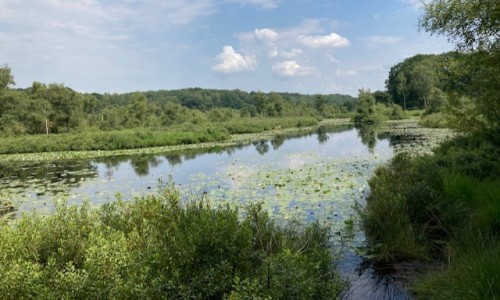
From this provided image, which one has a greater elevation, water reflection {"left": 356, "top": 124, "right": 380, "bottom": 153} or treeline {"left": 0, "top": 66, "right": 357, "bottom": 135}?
treeline {"left": 0, "top": 66, "right": 357, "bottom": 135}

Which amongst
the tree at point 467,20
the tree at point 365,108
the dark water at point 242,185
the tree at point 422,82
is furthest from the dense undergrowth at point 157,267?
the tree at point 422,82

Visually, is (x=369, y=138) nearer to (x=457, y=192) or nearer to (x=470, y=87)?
(x=470, y=87)

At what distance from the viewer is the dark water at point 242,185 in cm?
721

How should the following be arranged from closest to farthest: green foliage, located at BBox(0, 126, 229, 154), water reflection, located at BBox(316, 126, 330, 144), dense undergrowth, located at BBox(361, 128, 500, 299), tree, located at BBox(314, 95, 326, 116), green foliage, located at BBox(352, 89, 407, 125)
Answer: dense undergrowth, located at BBox(361, 128, 500, 299) < water reflection, located at BBox(316, 126, 330, 144) < green foliage, located at BBox(0, 126, 229, 154) < green foliage, located at BBox(352, 89, 407, 125) < tree, located at BBox(314, 95, 326, 116)

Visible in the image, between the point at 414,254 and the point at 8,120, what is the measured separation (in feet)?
178

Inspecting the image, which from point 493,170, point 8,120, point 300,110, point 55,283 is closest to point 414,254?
point 493,170

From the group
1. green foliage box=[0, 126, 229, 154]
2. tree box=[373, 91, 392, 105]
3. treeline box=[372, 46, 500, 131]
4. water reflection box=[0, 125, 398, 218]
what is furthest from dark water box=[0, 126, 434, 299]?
tree box=[373, 91, 392, 105]

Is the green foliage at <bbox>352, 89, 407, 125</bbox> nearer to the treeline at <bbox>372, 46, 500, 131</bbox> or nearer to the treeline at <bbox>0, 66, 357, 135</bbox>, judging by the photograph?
the treeline at <bbox>0, 66, 357, 135</bbox>

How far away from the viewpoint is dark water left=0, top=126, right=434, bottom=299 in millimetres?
7213

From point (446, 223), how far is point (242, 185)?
27.9 ft

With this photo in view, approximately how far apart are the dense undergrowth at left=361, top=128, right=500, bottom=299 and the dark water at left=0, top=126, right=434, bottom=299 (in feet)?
2.15

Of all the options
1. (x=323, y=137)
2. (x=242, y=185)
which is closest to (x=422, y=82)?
(x=323, y=137)

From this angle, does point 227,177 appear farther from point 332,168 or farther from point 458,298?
point 458,298

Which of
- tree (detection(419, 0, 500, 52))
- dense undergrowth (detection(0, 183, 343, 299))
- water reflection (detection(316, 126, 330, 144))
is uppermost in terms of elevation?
tree (detection(419, 0, 500, 52))
